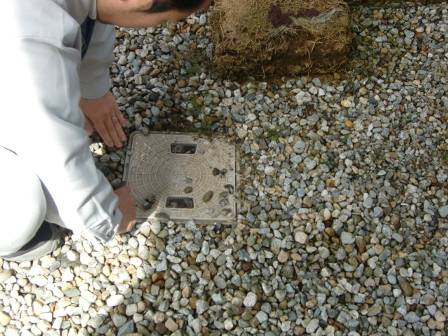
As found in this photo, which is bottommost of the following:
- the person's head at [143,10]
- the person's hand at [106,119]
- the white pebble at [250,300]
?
the white pebble at [250,300]

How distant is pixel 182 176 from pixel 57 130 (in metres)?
0.94

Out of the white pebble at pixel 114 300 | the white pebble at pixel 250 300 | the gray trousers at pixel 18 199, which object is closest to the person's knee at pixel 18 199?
the gray trousers at pixel 18 199

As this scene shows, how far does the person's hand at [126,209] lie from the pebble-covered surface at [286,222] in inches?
4.0

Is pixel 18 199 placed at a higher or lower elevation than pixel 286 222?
higher

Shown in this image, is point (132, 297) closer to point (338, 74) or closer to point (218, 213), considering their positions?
point (218, 213)

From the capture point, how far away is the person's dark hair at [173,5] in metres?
1.39

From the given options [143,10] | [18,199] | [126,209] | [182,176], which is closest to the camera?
[143,10]

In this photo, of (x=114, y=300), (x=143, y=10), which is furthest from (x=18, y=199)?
(x=143, y=10)

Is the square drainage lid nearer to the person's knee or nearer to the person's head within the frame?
the person's knee

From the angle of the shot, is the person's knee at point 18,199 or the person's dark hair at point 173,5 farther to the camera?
the person's knee at point 18,199

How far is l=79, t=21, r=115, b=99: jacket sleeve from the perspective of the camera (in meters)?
1.83

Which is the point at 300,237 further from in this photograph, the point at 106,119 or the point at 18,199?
the point at 18,199

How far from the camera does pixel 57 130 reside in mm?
1312

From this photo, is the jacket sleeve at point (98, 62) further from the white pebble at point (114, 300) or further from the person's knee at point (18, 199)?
the white pebble at point (114, 300)
